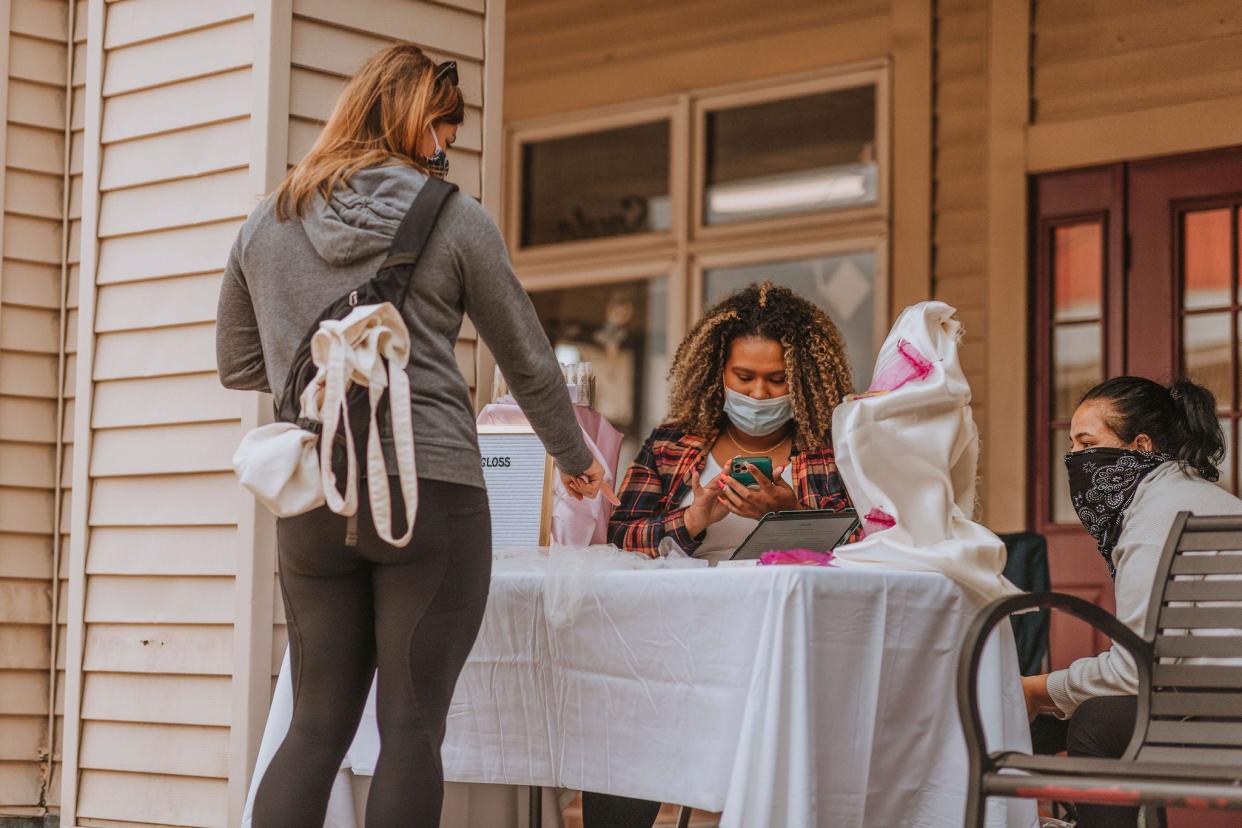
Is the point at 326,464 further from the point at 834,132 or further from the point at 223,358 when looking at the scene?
the point at 834,132

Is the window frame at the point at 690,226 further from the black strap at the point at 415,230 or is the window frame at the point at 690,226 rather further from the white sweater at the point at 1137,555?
the black strap at the point at 415,230

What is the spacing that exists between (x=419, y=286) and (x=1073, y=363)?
3614 mm

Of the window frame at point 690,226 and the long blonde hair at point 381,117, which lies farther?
the window frame at point 690,226

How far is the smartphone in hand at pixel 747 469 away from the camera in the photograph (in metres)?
3.46

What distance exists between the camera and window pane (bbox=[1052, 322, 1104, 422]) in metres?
5.52

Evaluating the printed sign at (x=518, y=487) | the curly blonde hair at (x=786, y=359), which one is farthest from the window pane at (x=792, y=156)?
the printed sign at (x=518, y=487)

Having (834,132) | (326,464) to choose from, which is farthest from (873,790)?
(834,132)

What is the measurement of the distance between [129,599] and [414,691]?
192cm

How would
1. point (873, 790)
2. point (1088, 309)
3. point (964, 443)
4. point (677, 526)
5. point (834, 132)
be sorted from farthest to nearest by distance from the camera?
point (834, 132) < point (1088, 309) < point (677, 526) < point (964, 443) < point (873, 790)

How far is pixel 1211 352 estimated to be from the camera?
17.5ft

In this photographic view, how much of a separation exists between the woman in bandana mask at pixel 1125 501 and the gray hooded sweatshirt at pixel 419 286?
1159 mm

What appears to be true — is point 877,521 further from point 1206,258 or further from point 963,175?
point 963,175

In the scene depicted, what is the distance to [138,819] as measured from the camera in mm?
3982

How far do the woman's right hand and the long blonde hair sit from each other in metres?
1.20
